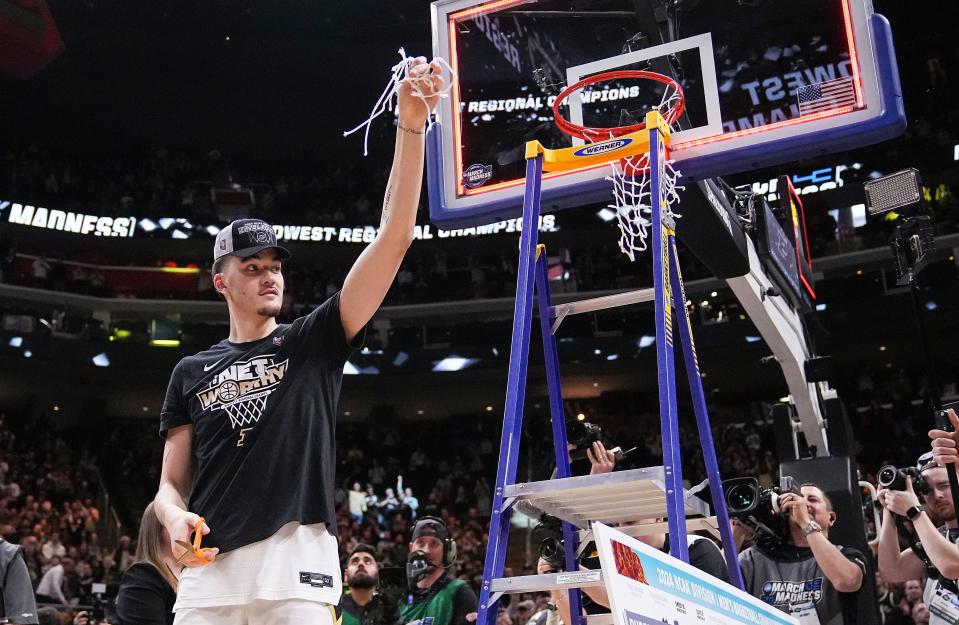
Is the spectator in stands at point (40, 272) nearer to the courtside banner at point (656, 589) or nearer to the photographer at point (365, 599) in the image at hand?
the photographer at point (365, 599)

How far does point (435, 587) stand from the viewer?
5641 millimetres

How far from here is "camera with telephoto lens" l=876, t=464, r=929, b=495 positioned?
4512 mm

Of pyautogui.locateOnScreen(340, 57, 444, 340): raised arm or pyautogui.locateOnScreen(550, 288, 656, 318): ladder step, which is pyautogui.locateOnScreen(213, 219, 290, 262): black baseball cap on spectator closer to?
pyautogui.locateOnScreen(340, 57, 444, 340): raised arm

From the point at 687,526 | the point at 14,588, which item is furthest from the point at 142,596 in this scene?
the point at 687,526

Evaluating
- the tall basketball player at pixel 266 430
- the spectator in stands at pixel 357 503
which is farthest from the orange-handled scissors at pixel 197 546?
the spectator in stands at pixel 357 503

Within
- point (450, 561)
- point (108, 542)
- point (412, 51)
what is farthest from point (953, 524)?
point (412, 51)

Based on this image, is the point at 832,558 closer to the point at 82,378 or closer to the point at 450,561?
the point at 450,561

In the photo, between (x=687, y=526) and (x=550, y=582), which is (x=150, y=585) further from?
(x=687, y=526)

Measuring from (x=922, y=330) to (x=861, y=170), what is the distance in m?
20.4

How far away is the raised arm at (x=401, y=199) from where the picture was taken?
2693 millimetres

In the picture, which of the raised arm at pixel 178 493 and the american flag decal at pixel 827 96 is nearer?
the raised arm at pixel 178 493

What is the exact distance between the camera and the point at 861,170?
75.6ft

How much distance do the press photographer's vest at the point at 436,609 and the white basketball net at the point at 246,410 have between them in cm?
312

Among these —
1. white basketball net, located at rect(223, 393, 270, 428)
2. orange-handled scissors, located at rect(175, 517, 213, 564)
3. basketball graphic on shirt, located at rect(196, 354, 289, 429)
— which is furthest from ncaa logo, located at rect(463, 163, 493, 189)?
orange-handled scissors, located at rect(175, 517, 213, 564)
